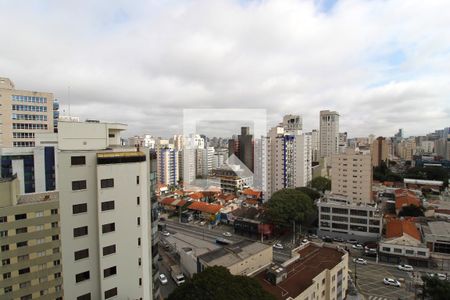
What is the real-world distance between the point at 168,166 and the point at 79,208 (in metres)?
20.3

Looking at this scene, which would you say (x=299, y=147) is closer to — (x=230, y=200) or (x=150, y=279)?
(x=230, y=200)

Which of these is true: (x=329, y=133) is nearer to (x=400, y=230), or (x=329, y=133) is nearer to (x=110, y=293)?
(x=400, y=230)

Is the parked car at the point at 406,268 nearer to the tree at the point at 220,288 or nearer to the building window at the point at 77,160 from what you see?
the tree at the point at 220,288

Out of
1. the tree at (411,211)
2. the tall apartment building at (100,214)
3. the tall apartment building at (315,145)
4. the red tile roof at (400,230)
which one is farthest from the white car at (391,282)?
the tall apartment building at (315,145)

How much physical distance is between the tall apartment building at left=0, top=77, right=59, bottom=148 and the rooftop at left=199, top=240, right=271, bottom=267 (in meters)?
7.18

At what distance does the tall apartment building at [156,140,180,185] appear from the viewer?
2323 centimetres

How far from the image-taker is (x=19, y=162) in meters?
7.60

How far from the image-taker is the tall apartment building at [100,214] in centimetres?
349

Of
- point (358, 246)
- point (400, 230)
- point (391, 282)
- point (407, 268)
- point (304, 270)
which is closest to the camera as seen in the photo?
point (304, 270)

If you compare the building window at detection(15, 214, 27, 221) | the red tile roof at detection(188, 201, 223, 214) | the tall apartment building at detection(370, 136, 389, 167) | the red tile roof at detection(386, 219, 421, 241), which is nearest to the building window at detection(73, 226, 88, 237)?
the building window at detection(15, 214, 27, 221)

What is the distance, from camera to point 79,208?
357 centimetres

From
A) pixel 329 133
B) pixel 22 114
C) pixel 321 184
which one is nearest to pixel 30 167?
pixel 22 114

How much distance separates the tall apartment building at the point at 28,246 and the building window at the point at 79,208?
9.21ft

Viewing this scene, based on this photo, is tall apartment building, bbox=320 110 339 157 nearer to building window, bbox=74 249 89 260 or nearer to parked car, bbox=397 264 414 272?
parked car, bbox=397 264 414 272
